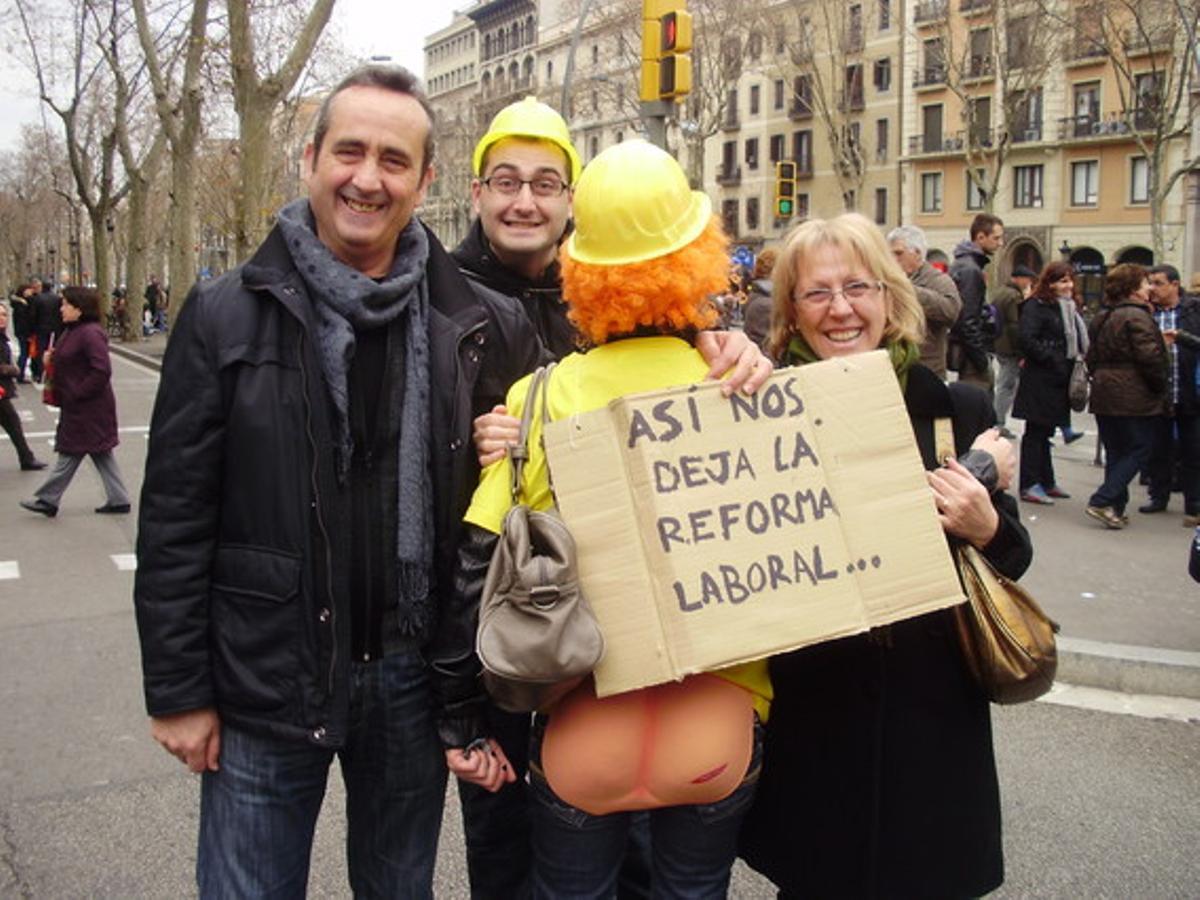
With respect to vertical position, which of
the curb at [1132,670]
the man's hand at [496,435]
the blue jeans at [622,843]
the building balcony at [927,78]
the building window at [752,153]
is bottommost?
the curb at [1132,670]

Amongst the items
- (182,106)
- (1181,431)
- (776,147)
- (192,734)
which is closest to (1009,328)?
(1181,431)

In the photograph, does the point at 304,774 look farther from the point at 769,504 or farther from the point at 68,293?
the point at 68,293

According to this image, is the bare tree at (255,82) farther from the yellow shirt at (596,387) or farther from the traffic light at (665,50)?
the yellow shirt at (596,387)

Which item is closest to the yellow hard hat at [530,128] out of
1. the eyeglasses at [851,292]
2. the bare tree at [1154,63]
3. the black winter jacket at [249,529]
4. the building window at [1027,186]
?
the eyeglasses at [851,292]

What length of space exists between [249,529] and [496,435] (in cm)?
49

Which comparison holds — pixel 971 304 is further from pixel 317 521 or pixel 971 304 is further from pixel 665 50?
pixel 317 521

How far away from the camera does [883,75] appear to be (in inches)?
2005

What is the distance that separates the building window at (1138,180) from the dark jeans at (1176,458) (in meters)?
36.7

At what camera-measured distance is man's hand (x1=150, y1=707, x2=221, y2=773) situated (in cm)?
208

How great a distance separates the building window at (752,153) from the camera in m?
58.9

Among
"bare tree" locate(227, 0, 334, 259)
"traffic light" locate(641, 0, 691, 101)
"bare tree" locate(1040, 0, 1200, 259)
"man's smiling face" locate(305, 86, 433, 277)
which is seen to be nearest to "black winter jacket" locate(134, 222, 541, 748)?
"man's smiling face" locate(305, 86, 433, 277)

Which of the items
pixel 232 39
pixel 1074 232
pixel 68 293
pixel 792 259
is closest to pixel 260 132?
pixel 232 39

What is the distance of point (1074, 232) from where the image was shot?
140 ft

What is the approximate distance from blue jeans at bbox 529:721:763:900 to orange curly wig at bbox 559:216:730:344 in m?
0.79
